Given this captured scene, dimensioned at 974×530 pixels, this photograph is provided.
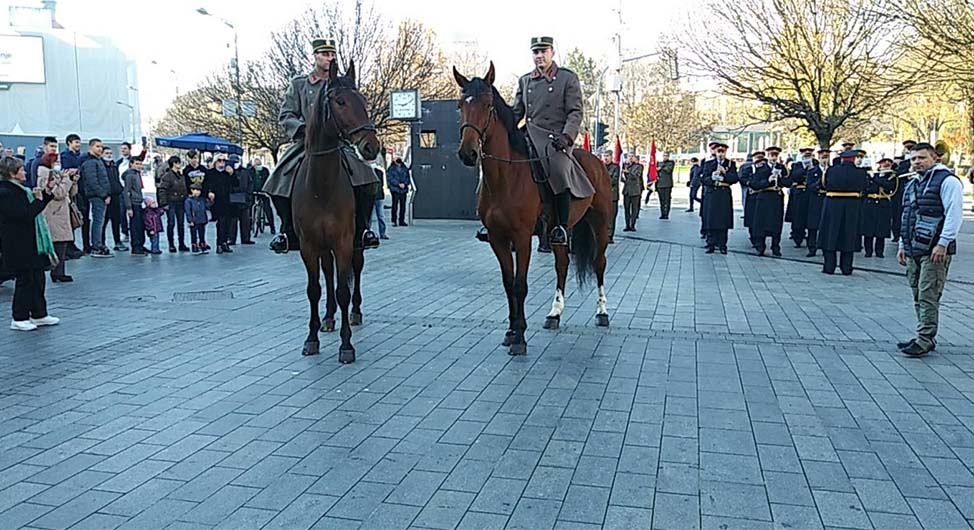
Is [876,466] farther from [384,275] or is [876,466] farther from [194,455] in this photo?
[384,275]

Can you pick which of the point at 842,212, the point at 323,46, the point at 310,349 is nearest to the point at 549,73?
the point at 323,46

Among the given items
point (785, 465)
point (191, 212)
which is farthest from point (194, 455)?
point (191, 212)

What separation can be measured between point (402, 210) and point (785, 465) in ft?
62.8

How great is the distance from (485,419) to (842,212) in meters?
9.78

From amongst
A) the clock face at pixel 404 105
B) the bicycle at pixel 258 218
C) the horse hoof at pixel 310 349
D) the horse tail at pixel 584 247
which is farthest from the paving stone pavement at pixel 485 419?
the clock face at pixel 404 105

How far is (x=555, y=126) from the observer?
8.23m

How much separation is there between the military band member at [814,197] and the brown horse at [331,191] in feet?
36.7

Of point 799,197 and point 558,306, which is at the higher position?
point 799,197

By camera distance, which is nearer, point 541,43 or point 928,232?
point 928,232

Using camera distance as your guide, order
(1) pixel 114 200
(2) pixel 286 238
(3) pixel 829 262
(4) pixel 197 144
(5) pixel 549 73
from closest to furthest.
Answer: (2) pixel 286 238 < (5) pixel 549 73 < (3) pixel 829 262 < (1) pixel 114 200 < (4) pixel 197 144

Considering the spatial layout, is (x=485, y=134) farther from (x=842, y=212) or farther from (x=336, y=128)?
(x=842, y=212)

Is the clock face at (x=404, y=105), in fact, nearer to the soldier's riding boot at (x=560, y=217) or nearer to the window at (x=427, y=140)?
the window at (x=427, y=140)

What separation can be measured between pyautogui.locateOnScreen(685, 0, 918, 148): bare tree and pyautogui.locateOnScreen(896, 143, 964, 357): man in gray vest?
48.4 ft

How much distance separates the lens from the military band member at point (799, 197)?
16.2 m
